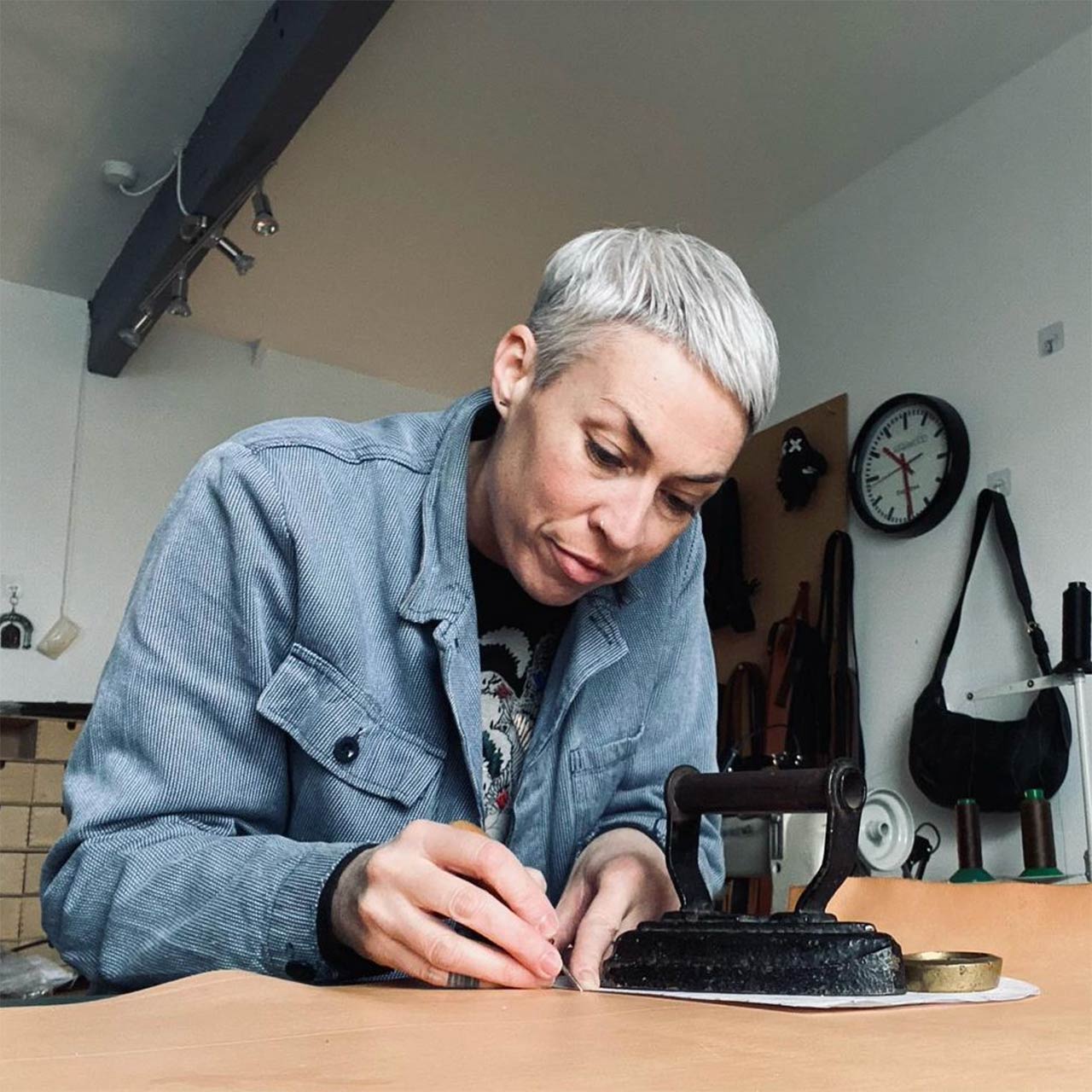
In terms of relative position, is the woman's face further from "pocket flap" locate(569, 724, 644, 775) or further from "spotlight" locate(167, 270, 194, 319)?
"spotlight" locate(167, 270, 194, 319)

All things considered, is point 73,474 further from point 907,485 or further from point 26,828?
point 907,485

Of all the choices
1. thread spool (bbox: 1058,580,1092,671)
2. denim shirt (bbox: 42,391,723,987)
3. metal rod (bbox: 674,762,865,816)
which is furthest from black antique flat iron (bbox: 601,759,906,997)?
thread spool (bbox: 1058,580,1092,671)

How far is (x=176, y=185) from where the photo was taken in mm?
→ 3875

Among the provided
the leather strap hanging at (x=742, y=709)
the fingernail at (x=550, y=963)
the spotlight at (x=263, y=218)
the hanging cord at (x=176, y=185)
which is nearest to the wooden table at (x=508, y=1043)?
the fingernail at (x=550, y=963)

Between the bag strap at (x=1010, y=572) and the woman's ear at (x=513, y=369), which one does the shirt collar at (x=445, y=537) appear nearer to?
the woman's ear at (x=513, y=369)

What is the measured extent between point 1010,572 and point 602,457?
7.46 ft

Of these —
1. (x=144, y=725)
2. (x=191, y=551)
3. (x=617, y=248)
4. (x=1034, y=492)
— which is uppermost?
(x=1034, y=492)

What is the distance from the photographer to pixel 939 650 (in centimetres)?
320

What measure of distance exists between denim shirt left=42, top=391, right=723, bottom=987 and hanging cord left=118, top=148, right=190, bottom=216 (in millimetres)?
2843

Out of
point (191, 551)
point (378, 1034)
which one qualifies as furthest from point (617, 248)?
point (378, 1034)

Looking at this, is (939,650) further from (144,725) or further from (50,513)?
(50,513)

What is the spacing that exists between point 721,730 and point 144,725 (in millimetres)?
3101

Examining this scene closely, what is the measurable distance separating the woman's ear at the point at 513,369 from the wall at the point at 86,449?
3761mm

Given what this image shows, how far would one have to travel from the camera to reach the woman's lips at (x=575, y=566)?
1.11 meters
